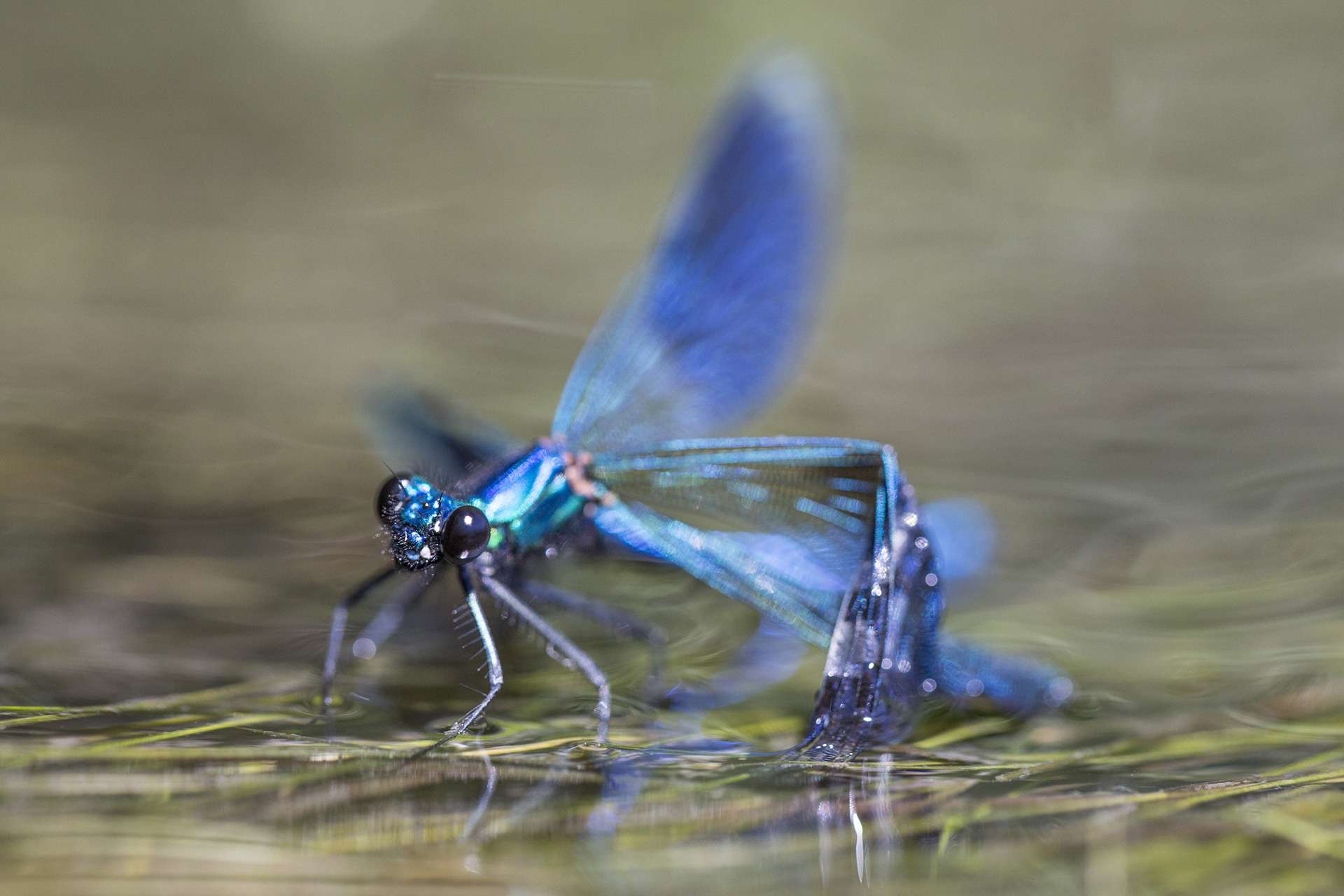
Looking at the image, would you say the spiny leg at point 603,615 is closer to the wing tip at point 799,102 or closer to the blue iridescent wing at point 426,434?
the blue iridescent wing at point 426,434

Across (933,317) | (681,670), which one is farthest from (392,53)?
(681,670)

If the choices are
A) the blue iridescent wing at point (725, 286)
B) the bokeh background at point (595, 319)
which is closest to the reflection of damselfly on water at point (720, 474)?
the blue iridescent wing at point (725, 286)

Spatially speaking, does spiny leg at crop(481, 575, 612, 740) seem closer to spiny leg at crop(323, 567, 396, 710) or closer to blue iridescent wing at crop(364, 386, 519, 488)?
spiny leg at crop(323, 567, 396, 710)

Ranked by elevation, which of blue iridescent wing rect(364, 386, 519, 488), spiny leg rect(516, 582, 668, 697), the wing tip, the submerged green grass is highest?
the wing tip

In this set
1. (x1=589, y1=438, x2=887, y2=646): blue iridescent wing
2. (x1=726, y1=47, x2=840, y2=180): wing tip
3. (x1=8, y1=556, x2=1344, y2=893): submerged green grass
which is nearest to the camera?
(x1=8, y1=556, x2=1344, y2=893): submerged green grass

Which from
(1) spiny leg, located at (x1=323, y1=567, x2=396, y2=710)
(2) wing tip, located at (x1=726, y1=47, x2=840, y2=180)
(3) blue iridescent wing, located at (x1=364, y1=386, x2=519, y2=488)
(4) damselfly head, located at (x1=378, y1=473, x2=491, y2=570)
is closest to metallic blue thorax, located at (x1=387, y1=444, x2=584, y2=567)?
(4) damselfly head, located at (x1=378, y1=473, x2=491, y2=570)

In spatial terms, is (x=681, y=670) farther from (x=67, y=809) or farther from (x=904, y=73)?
(x=904, y=73)
